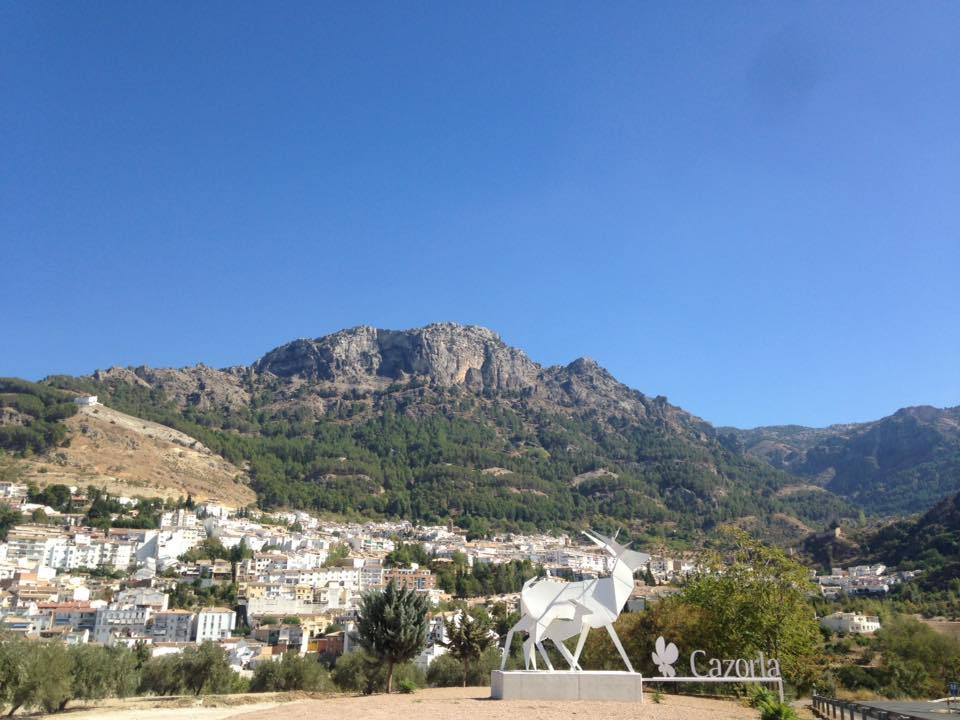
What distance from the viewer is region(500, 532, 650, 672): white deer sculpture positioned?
21109 millimetres

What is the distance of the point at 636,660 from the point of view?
1296 inches

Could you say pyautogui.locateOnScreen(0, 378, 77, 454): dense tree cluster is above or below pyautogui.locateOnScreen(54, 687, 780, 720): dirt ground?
above

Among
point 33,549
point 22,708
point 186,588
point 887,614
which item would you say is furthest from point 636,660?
point 33,549

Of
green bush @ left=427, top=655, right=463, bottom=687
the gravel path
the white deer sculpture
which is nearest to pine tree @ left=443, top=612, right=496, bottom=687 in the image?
green bush @ left=427, top=655, right=463, bottom=687

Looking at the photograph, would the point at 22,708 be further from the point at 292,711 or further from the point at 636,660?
the point at 636,660

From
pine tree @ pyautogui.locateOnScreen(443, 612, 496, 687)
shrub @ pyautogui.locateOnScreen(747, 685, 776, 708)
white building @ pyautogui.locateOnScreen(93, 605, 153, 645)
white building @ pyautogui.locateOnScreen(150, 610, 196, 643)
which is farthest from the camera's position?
white building @ pyautogui.locateOnScreen(150, 610, 196, 643)

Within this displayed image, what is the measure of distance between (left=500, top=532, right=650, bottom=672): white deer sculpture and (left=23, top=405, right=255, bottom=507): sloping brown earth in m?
133

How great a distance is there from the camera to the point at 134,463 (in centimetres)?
→ 15050

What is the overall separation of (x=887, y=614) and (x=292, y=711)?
8570 cm

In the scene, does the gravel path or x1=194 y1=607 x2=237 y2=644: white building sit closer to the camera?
the gravel path

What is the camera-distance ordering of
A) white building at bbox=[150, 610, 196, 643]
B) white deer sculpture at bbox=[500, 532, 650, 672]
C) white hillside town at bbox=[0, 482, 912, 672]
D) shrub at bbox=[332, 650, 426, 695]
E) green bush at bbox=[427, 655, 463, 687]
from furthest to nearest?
white building at bbox=[150, 610, 196, 643] < white hillside town at bbox=[0, 482, 912, 672] < green bush at bbox=[427, 655, 463, 687] < shrub at bbox=[332, 650, 426, 695] < white deer sculpture at bbox=[500, 532, 650, 672]

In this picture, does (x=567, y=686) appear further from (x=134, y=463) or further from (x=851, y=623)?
(x=134, y=463)

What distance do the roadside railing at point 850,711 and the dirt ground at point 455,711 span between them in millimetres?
2314

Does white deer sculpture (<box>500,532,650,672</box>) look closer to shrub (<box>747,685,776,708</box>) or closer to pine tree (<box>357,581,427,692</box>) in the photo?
shrub (<box>747,685,776,708</box>)
